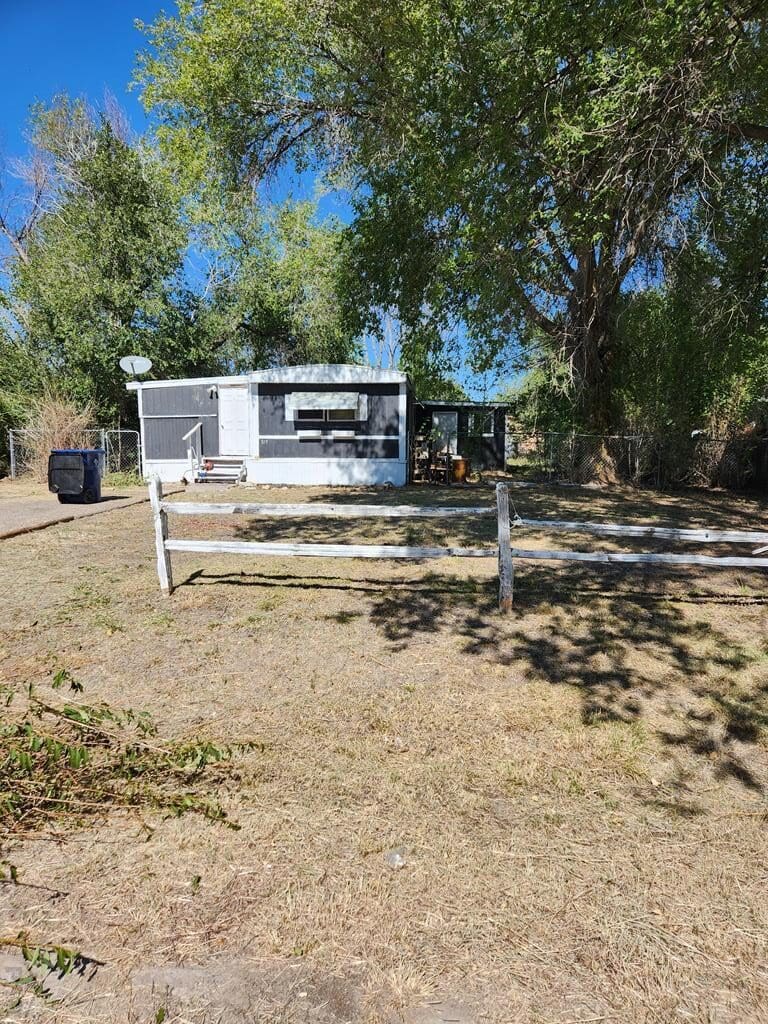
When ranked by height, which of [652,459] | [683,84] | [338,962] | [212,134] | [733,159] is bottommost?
[338,962]

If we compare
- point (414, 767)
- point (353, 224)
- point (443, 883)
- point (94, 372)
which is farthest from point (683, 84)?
point (94, 372)

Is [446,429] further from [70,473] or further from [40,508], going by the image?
[40,508]

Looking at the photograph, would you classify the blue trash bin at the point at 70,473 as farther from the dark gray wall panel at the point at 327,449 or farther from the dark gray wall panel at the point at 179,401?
the dark gray wall panel at the point at 179,401

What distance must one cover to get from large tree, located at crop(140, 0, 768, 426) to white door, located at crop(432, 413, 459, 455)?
5.08 m

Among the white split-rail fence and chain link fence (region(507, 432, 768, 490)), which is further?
chain link fence (region(507, 432, 768, 490))

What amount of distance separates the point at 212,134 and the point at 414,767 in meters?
12.9

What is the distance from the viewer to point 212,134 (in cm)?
1152

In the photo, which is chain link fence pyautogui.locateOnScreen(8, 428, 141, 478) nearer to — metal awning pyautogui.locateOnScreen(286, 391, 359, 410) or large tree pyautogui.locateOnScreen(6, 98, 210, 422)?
large tree pyautogui.locateOnScreen(6, 98, 210, 422)

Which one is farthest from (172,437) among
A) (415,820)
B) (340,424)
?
(415,820)

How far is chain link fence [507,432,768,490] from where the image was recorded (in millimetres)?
14688

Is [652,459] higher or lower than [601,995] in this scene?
higher

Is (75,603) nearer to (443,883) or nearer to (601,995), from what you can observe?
(443,883)

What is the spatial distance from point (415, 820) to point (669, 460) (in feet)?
48.8

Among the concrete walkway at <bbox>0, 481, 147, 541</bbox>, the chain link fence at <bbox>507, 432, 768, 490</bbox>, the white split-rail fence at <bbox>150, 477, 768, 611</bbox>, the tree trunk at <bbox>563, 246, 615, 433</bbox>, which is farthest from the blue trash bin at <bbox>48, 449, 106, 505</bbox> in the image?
the chain link fence at <bbox>507, 432, 768, 490</bbox>
